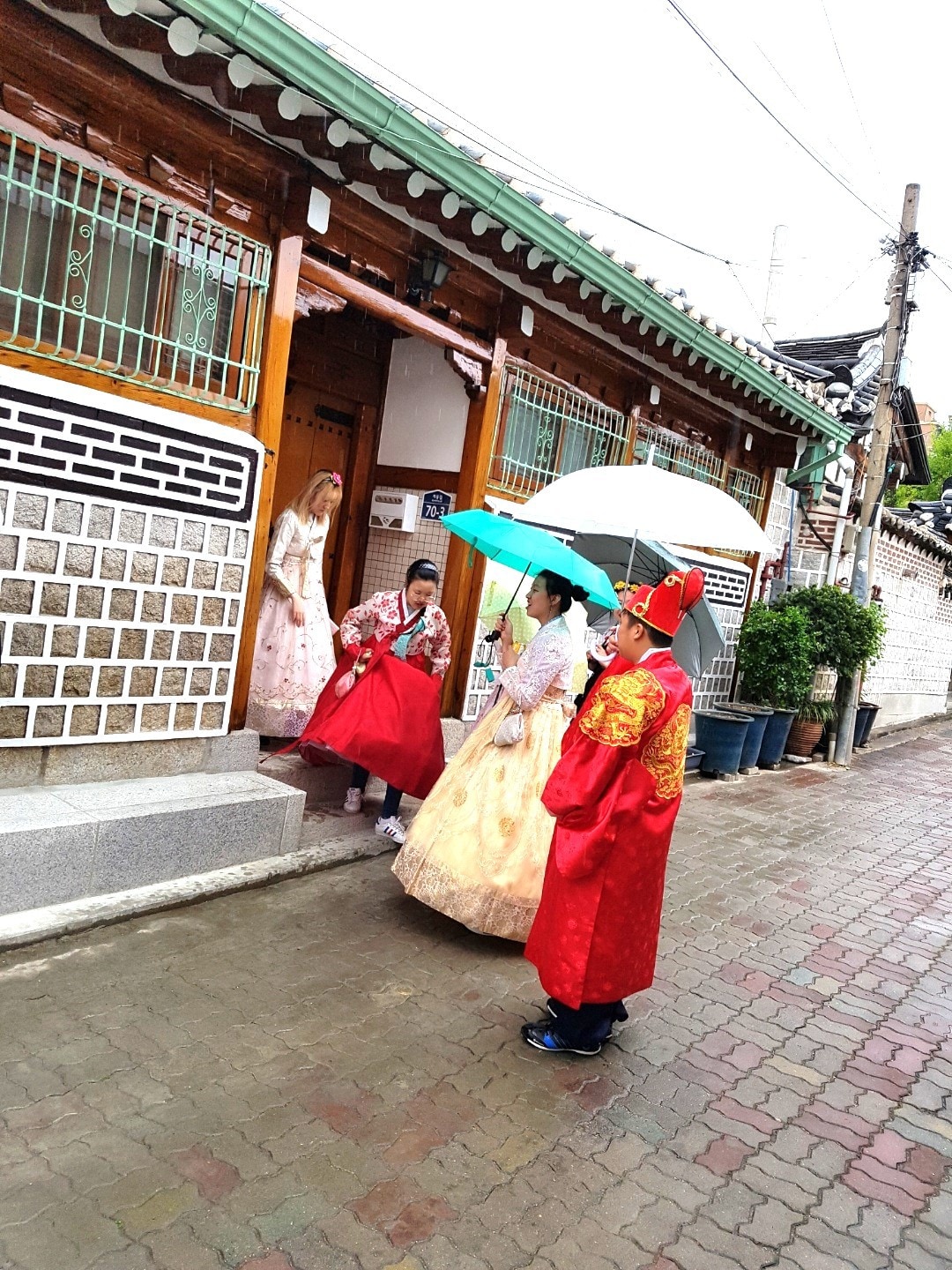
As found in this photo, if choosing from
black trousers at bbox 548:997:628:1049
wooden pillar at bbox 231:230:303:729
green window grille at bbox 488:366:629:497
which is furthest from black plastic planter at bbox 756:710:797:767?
black trousers at bbox 548:997:628:1049

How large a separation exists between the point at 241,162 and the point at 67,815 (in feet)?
11.4

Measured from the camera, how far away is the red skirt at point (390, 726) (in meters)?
5.12

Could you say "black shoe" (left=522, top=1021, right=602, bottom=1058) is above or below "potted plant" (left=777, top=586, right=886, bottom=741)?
below

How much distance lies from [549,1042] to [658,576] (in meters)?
3.32

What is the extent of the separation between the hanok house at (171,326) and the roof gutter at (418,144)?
1 centimetres

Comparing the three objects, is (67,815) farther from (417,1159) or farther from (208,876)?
(417,1159)

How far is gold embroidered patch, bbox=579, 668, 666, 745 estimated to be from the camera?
3257 millimetres

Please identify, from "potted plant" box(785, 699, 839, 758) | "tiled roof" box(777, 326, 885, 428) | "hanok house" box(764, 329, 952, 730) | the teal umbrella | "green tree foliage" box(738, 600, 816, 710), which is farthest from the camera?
"tiled roof" box(777, 326, 885, 428)

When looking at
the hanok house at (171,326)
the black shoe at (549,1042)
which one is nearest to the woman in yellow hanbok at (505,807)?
the black shoe at (549,1042)

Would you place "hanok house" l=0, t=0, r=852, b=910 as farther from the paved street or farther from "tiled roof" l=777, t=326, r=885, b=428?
"tiled roof" l=777, t=326, r=885, b=428

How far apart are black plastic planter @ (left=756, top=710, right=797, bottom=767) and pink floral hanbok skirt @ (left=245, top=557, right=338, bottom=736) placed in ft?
20.4

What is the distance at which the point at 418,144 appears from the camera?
183 inches

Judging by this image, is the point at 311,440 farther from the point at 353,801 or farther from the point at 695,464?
the point at 695,464

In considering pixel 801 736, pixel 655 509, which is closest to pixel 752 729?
pixel 801 736
